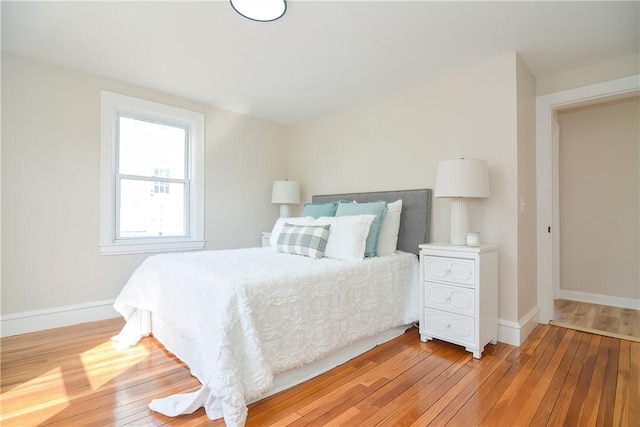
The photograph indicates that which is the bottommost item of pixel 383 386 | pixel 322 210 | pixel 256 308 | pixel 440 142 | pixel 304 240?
pixel 383 386

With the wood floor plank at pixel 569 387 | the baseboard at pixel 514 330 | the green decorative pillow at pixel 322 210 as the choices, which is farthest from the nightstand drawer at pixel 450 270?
the green decorative pillow at pixel 322 210

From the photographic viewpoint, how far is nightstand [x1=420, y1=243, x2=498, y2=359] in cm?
220

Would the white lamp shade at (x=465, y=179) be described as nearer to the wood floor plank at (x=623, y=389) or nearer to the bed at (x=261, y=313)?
the bed at (x=261, y=313)

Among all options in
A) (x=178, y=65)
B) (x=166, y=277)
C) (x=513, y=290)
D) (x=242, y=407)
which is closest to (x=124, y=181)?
(x=178, y=65)

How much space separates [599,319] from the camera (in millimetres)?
2975

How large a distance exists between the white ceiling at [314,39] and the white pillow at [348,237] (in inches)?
55.4

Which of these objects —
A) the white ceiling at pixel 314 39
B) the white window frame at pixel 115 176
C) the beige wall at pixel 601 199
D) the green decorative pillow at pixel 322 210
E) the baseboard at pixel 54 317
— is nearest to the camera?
the white ceiling at pixel 314 39

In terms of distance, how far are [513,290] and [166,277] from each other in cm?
272

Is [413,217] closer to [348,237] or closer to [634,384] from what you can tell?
[348,237]

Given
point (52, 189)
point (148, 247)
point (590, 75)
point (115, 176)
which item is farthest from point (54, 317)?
point (590, 75)

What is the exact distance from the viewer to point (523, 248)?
2584mm

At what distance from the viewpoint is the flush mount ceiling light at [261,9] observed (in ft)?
6.13

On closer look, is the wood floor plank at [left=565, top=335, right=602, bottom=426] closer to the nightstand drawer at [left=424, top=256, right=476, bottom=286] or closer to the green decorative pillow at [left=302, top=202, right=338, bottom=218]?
the nightstand drawer at [left=424, top=256, right=476, bottom=286]

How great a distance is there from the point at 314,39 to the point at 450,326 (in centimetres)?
244
